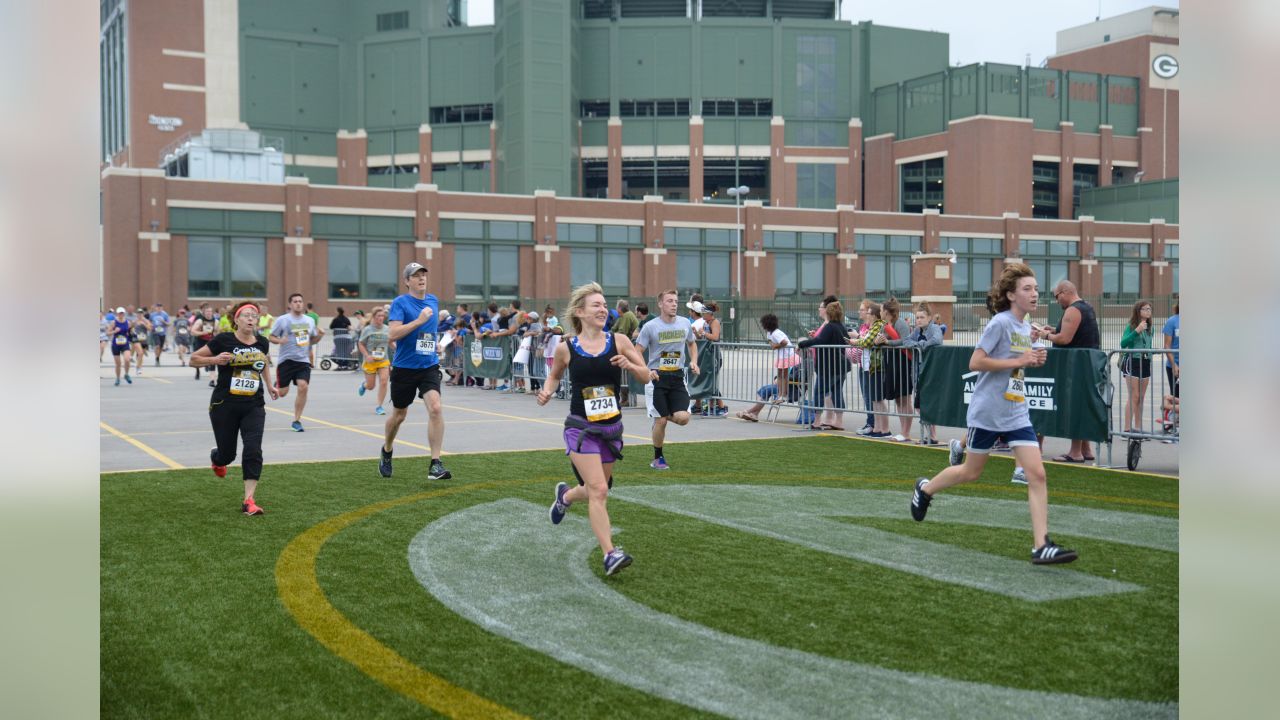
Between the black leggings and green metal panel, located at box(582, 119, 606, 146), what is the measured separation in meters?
71.4

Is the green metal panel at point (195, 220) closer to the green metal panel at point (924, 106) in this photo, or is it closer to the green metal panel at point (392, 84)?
the green metal panel at point (392, 84)

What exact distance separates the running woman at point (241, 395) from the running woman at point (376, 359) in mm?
7716

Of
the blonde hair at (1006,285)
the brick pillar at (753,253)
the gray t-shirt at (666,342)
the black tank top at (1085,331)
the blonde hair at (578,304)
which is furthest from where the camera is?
the brick pillar at (753,253)

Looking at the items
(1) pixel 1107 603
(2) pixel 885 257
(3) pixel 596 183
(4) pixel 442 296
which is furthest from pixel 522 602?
(3) pixel 596 183

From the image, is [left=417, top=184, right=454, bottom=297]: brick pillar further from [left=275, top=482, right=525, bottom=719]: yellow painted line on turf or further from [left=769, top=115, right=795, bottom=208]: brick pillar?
[left=275, top=482, right=525, bottom=719]: yellow painted line on turf

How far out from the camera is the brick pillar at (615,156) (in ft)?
257

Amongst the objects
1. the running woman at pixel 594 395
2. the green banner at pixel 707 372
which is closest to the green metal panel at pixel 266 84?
the green banner at pixel 707 372

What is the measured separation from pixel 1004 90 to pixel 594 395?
75949 mm

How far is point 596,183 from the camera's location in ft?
267

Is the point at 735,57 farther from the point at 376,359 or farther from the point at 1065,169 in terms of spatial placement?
the point at 376,359

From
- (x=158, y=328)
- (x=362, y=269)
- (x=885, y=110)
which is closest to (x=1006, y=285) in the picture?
(x=158, y=328)
